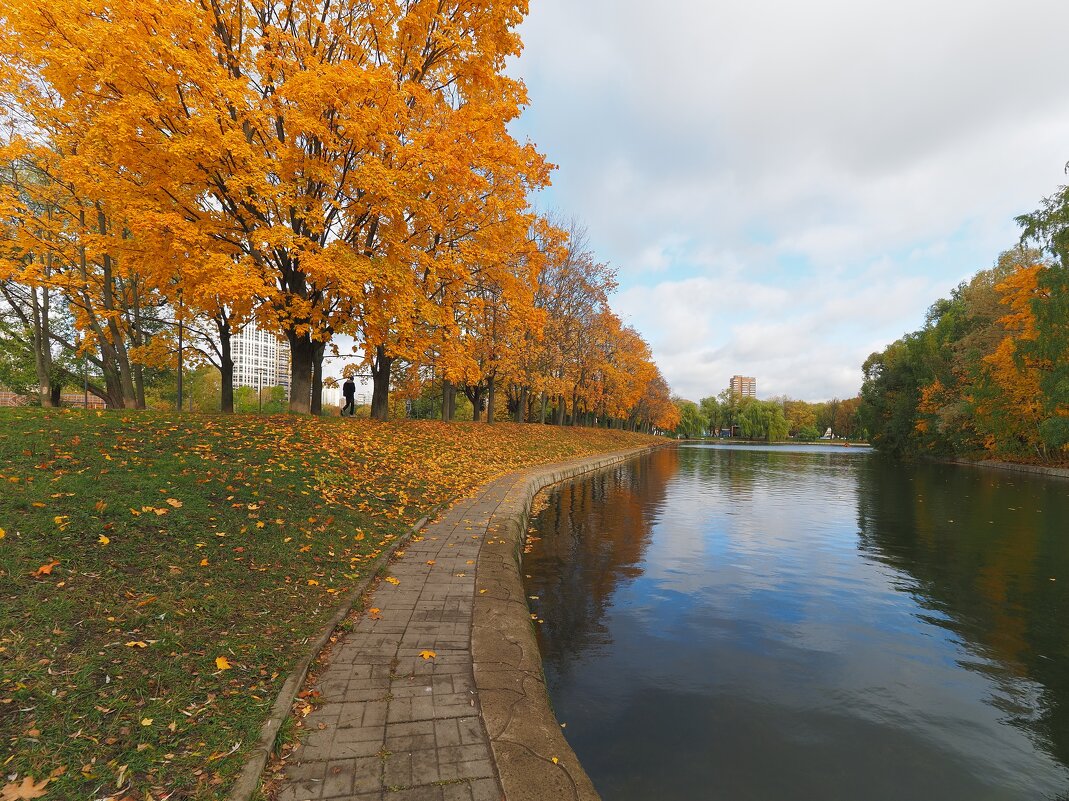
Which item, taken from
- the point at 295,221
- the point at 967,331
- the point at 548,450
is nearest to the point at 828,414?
the point at 967,331

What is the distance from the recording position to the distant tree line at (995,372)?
24.3 metres

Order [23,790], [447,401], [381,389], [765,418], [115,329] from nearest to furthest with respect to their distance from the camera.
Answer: [23,790], [115,329], [381,389], [447,401], [765,418]

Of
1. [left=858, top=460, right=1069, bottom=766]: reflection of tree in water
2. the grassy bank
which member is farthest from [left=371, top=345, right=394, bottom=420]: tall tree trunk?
[left=858, top=460, right=1069, bottom=766]: reflection of tree in water

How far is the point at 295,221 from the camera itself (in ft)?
40.2

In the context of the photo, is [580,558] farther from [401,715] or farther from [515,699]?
[401,715]

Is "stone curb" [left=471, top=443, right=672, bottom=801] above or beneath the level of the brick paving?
beneath

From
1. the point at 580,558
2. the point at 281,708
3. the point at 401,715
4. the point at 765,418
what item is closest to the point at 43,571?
the point at 281,708

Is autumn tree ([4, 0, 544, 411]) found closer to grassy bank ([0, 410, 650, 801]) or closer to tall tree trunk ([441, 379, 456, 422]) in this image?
grassy bank ([0, 410, 650, 801])

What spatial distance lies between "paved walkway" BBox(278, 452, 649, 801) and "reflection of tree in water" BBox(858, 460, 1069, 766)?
4.19m

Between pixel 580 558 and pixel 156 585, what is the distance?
627cm

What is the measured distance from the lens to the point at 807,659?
5312 mm

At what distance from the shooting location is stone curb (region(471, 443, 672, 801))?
276 centimetres

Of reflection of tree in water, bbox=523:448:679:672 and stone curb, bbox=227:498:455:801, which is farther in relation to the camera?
reflection of tree in water, bbox=523:448:679:672

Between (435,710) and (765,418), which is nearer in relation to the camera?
(435,710)
